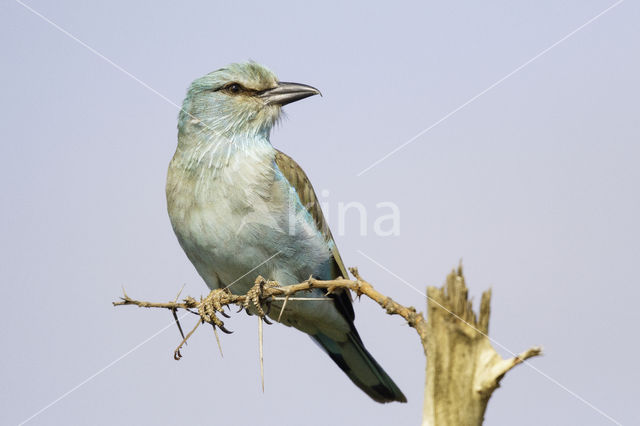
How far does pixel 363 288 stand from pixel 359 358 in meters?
3.24

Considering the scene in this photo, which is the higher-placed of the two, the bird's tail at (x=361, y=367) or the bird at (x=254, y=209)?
the bird at (x=254, y=209)

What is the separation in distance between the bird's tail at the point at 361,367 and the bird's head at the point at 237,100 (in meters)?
1.87

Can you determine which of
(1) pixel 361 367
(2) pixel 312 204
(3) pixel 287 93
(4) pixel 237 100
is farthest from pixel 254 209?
(1) pixel 361 367

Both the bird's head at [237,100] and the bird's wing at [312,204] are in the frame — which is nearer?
the bird's wing at [312,204]

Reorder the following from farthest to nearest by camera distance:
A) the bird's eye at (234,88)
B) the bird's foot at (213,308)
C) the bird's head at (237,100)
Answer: the bird's eye at (234,88) → the bird's head at (237,100) → the bird's foot at (213,308)

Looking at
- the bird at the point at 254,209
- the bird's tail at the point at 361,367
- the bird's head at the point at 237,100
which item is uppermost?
the bird's head at the point at 237,100

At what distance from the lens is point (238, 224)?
5.57 m

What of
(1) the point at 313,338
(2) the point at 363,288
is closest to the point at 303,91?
(1) the point at 313,338

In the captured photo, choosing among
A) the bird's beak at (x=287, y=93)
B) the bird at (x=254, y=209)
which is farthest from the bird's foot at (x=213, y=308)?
the bird's beak at (x=287, y=93)

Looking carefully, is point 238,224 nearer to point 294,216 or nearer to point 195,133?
point 294,216

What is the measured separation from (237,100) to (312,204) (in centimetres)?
105

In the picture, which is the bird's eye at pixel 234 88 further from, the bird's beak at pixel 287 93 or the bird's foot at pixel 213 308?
the bird's foot at pixel 213 308

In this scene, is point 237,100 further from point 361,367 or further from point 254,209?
point 361,367

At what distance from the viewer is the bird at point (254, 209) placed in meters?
5.61
